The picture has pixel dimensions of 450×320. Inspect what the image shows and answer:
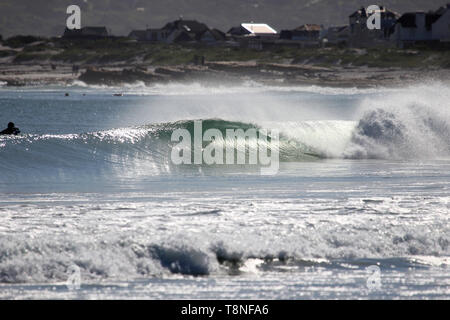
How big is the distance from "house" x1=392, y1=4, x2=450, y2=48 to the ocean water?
8562cm

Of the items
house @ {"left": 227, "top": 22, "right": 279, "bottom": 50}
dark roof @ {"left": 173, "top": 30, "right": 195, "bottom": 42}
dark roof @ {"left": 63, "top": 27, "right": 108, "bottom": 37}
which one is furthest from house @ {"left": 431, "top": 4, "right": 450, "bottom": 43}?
dark roof @ {"left": 63, "top": 27, "right": 108, "bottom": 37}

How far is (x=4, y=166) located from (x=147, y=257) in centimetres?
1062

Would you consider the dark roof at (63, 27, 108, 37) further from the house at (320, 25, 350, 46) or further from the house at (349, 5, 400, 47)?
the house at (349, 5, 400, 47)

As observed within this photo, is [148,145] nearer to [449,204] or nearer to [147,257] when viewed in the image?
[449,204]

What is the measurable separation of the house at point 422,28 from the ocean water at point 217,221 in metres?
85.6

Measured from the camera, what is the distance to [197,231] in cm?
1418

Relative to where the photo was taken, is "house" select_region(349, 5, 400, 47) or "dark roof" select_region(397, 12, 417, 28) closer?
"dark roof" select_region(397, 12, 417, 28)

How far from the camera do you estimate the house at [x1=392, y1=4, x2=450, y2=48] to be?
111194 millimetres

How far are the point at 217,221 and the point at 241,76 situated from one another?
78.6 metres

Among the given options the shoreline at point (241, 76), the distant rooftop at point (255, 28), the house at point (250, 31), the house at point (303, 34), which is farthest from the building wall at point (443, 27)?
the distant rooftop at point (255, 28)

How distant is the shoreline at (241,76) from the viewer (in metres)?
85.9

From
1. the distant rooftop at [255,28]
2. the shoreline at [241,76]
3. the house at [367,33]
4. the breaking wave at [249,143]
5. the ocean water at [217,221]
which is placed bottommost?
the ocean water at [217,221]

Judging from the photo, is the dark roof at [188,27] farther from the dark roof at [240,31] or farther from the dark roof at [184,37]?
the dark roof at [240,31]
